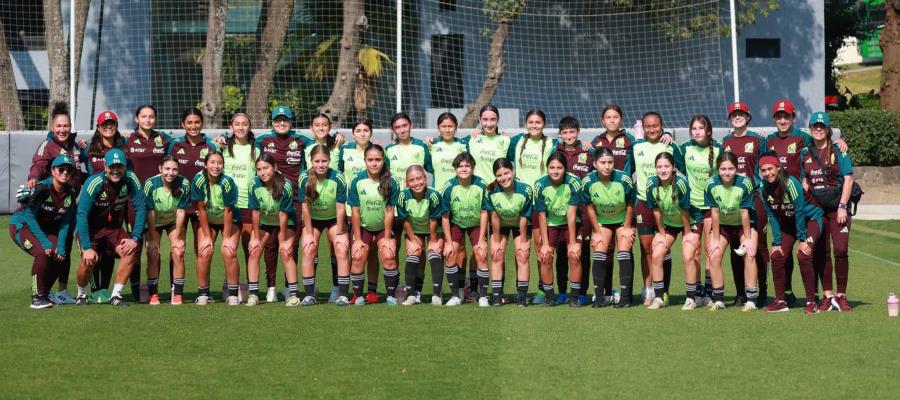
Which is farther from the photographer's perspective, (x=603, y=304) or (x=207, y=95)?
(x=207, y=95)

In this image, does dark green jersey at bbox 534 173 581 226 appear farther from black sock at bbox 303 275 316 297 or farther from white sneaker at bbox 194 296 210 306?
white sneaker at bbox 194 296 210 306

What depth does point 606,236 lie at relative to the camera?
1090cm

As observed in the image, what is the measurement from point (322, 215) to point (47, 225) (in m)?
2.39

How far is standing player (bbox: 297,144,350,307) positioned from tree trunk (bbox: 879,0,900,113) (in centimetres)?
1856

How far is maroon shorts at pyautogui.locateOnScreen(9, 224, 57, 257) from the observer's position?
1077 cm

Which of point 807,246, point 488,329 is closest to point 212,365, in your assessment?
point 488,329

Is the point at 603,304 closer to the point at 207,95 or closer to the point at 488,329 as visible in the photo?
the point at 488,329

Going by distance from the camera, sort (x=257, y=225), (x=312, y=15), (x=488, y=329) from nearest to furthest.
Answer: (x=488, y=329) < (x=257, y=225) < (x=312, y=15)

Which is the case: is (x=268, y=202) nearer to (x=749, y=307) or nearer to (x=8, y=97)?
(x=749, y=307)

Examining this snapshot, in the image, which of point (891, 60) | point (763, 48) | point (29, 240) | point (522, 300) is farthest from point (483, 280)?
point (891, 60)

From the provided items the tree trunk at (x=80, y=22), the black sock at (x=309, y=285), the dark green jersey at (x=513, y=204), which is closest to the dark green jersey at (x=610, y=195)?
the dark green jersey at (x=513, y=204)

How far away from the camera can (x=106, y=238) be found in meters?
Result: 11.1

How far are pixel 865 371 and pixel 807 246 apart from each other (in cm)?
268

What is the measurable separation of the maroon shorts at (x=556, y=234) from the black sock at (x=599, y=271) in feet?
1.22
